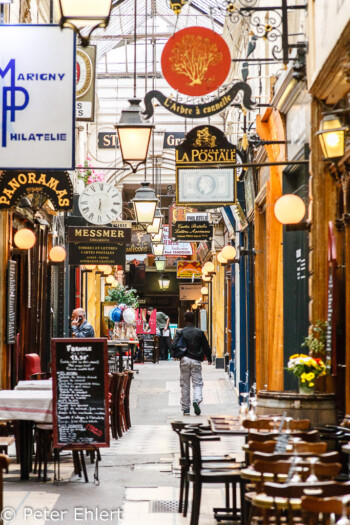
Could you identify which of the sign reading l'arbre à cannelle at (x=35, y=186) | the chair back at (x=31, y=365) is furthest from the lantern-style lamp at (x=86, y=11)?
the chair back at (x=31, y=365)

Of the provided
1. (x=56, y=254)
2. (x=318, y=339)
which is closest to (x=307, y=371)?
(x=318, y=339)

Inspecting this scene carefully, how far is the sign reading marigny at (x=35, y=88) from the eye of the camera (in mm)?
7801

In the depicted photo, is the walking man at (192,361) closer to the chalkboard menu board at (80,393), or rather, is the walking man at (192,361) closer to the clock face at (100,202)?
the clock face at (100,202)

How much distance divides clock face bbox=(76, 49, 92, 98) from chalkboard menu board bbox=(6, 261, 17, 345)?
10.1 ft

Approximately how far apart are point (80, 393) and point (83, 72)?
6.93 meters

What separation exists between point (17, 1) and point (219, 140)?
207 inches

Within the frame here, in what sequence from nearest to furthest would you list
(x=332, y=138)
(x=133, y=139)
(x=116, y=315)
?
(x=332, y=138) → (x=133, y=139) → (x=116, y=315)

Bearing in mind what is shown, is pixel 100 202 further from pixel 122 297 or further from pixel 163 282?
pixel 163 282

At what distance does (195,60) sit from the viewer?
9.57 metres

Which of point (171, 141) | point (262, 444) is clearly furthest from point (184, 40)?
point (171, 141)

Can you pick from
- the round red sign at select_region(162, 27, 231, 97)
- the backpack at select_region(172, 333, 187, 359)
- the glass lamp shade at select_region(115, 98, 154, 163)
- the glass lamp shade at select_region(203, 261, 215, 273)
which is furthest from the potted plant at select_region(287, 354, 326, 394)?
the glass lamp shade at select_region(203, 261, 215, 273)

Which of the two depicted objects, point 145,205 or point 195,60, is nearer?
point 195,60

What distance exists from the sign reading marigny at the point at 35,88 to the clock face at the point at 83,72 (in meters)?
6.45

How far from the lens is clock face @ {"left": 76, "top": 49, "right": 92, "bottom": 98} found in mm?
14398
